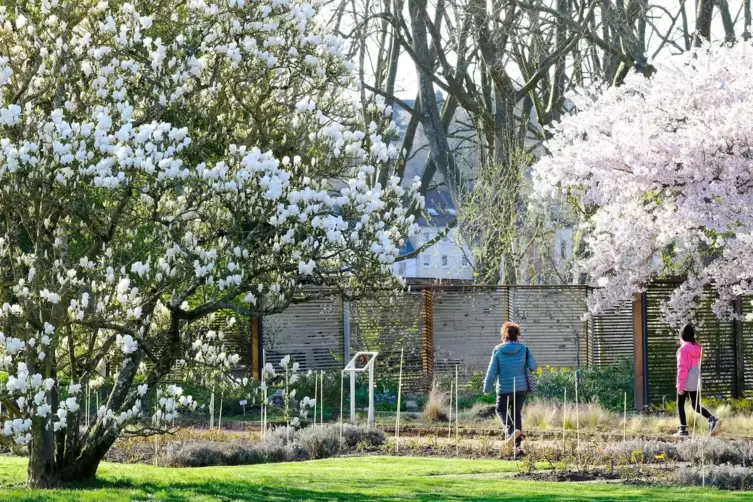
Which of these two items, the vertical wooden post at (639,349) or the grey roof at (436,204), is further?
the grey roof at (436,204)

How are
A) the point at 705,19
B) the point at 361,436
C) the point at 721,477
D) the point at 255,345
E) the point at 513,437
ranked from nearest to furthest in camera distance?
the point at 721,477, the point at 513,437, the point at 361,436, the point at 255,345, the point at 705,19

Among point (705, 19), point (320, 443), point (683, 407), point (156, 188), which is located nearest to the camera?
point (156, 188)

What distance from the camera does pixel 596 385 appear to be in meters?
18.5

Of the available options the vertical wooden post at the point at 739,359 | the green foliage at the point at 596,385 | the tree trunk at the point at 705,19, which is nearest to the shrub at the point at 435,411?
the green foliage at the point at 596,385

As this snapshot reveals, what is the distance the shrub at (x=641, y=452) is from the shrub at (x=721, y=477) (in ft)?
4.18

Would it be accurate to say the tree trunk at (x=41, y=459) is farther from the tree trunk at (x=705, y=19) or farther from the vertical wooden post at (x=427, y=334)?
the tree trunk at (x=705, y=19)

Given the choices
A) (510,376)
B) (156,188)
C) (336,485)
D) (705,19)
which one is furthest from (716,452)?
(705,19)

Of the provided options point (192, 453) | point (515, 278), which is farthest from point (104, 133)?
point (515, 278)

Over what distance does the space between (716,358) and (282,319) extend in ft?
22.7

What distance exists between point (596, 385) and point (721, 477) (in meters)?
8.30

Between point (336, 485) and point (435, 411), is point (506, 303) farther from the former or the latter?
point (336, 485)

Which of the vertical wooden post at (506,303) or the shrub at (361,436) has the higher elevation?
the vertical wooden post at (506,303)

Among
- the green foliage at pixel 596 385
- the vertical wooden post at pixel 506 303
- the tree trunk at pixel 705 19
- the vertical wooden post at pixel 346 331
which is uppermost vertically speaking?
the tree trunk at pixel 705 19

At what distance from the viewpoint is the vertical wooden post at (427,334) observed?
20.1m
